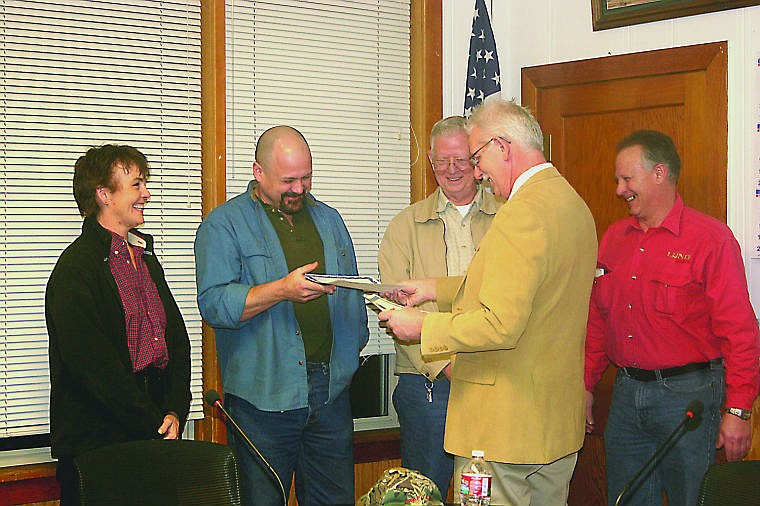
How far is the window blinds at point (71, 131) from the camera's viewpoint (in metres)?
3.28

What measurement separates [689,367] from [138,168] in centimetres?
201

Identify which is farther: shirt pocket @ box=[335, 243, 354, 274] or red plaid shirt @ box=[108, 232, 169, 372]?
shirt pocket @ box=[335, 243, 354, 274]

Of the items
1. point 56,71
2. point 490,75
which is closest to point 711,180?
point 490,75

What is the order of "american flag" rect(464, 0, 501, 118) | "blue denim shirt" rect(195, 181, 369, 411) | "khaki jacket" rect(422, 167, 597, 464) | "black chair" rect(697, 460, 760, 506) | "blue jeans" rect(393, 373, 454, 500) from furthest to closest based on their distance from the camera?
"american flag" rect(464, 0, 501, 118), "blue jeans" rect(393, 373, 454, 500), "blue denim shirt" rect(195, 181, 369, 411), "khaki jacket" rect(422, 167, 597, 464), "black chair" rect(697, 460, 760, 506)

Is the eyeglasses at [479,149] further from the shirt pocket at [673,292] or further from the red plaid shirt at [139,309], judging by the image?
the red plaid shirt at [139,309]

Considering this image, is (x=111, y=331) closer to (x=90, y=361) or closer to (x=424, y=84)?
(x=90, y=361)

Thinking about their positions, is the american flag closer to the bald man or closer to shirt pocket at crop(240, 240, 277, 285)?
the bald man

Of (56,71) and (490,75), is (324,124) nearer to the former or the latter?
(490,75)

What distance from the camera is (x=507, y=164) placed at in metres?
2.53

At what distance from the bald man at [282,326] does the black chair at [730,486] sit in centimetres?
131

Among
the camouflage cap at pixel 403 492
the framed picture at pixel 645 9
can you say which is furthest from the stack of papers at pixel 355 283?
the framed picture at pixel 645 9

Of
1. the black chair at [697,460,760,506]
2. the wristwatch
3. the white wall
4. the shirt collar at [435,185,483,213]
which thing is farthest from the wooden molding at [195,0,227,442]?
the black chair at [697,460,760,506]

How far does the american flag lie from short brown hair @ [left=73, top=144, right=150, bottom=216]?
64.0 inches

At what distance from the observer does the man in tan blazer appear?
2318 mm
